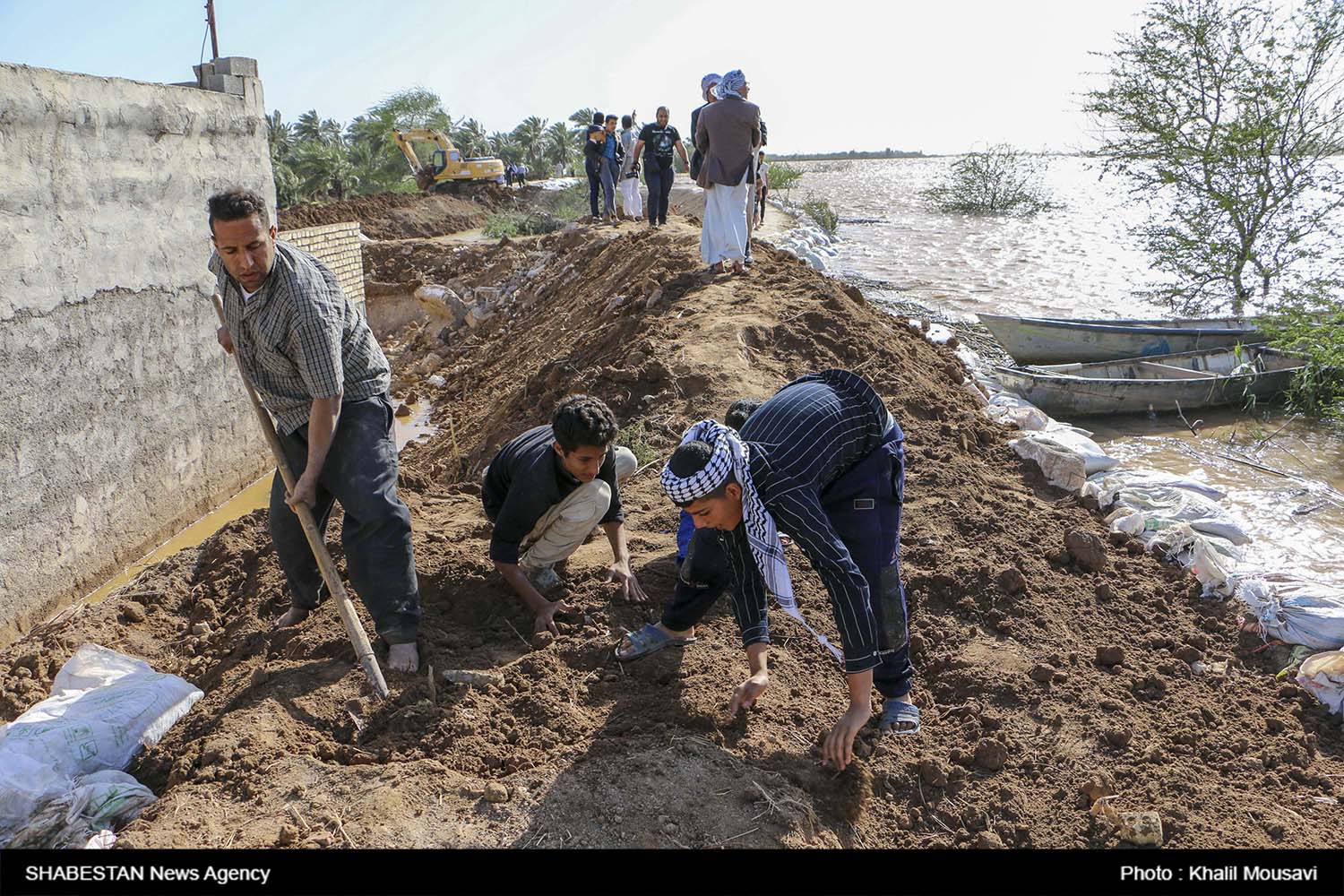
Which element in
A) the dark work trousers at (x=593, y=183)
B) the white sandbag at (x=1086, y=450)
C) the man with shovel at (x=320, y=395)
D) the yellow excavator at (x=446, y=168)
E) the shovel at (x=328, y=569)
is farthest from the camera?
the yellow excavator at (x=446, y=168)

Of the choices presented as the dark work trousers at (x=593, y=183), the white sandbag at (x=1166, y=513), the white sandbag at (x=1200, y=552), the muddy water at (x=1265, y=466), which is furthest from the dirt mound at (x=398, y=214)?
the white sandbag at (x=1200, y=552)

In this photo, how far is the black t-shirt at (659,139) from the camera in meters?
11.1

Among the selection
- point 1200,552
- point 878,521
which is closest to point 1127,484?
point 1200,552

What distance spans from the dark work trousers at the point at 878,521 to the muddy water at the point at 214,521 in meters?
2.99

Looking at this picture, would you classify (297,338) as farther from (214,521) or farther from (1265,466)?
(1265,466)

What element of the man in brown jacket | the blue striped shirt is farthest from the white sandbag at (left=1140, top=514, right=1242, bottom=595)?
the man in brown jacket

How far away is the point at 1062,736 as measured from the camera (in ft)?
10.3

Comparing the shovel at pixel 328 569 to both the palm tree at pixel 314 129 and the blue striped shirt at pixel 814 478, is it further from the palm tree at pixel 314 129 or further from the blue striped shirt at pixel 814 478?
the palm tree at pixel 314 129

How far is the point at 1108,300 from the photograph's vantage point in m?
15.9

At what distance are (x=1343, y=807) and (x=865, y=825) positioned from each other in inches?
63.3

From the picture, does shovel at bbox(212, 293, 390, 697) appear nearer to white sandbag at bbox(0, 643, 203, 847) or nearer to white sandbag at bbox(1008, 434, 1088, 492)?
white sandbag at bbox(0, 643, 203, 847)

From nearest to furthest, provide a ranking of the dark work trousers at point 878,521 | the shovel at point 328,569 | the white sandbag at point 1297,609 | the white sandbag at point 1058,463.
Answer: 1. the dark work trousers at point 878,521
2. the shovel at point 328,569
3. the white sandbag at point 1297,609
4. the white sandbag at point 1058,463

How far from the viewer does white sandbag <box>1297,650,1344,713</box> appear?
11.1 feet
